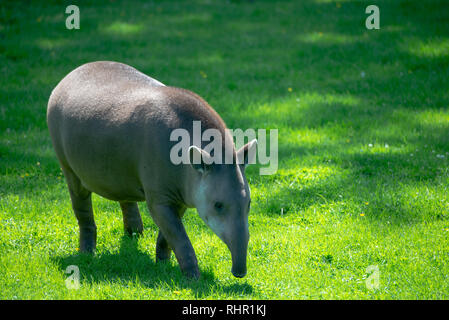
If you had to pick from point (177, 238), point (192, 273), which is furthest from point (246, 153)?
point (192, 273)

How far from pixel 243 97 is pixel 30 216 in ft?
16.1

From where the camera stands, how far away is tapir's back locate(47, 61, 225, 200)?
17.0 feet

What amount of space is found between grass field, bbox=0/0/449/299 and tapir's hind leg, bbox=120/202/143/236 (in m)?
0.16

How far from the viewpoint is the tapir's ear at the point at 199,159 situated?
4.77 meters

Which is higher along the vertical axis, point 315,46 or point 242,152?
point 315,46

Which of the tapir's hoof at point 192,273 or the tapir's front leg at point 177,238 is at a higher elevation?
the tapir's front leg at point 177,238

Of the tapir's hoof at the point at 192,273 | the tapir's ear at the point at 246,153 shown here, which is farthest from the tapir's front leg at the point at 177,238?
the tapir's ear at the point at 246,153

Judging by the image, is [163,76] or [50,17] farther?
[50,17]

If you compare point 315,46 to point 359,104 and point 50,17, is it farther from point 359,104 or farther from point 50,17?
point 50,17

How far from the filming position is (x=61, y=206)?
7.21 metres

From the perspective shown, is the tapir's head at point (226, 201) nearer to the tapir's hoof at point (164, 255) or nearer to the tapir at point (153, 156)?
the tapir at point (153, 156)

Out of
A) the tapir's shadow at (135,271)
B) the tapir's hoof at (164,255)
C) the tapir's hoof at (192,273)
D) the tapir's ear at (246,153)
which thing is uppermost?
the tapir's ear at (246,153)

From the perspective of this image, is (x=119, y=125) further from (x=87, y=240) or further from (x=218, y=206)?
(x=87, y=240)

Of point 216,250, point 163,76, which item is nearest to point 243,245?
point 216,250
